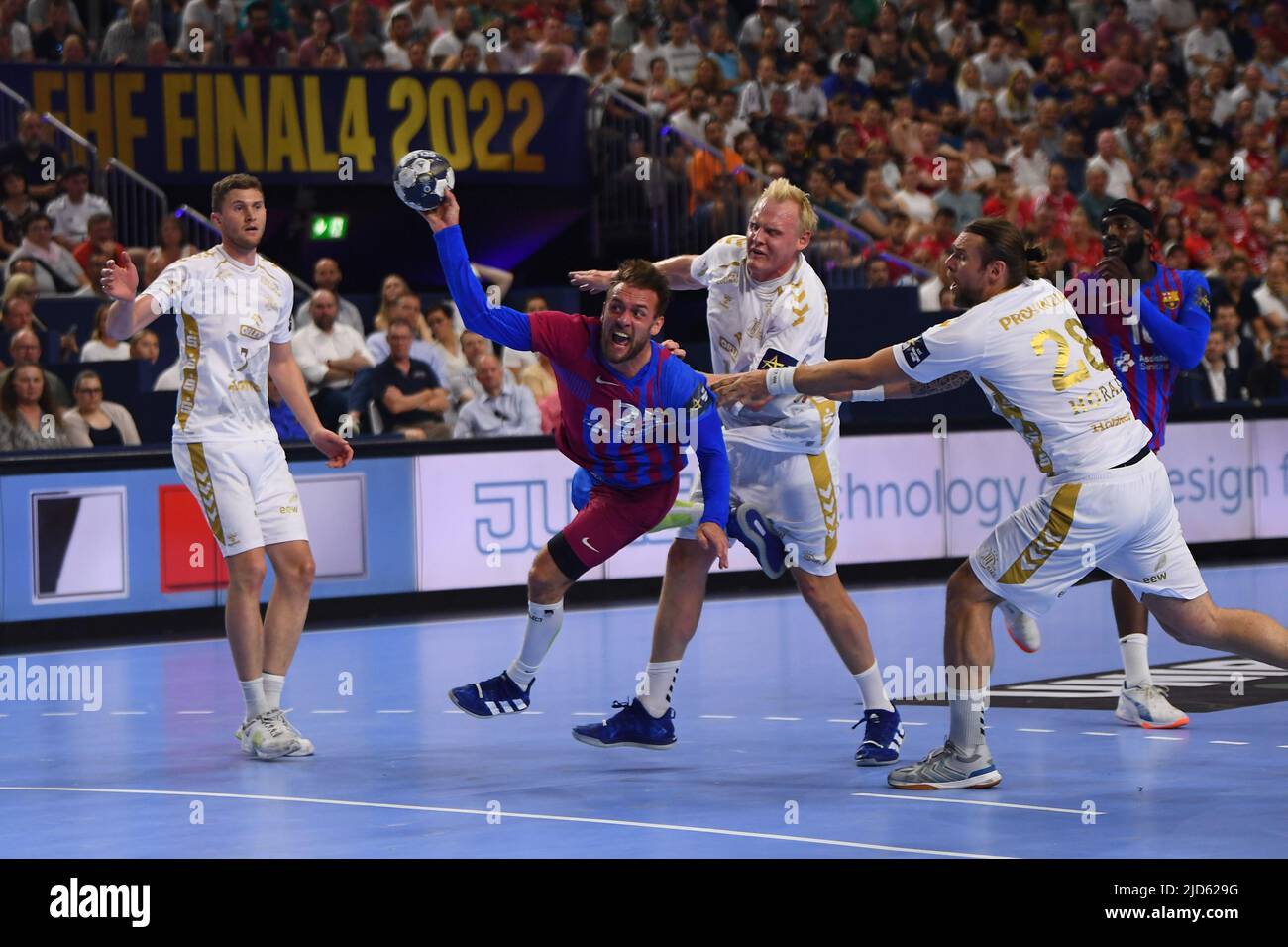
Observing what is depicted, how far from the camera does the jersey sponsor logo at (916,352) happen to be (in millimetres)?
7168

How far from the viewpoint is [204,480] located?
8641 millimetres

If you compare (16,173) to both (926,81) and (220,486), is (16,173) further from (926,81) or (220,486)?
(926,81)

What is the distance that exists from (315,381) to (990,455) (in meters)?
5.65

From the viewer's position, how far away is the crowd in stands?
1543 cm

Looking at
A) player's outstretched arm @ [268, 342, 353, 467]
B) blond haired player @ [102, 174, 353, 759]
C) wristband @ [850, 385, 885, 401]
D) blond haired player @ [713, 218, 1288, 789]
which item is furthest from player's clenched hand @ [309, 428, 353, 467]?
wristband @ [850, 385, 885, 401]

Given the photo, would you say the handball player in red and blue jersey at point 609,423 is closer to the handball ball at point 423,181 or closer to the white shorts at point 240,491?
the handball ball at point 423,181

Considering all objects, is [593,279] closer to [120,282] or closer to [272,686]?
[120,282]

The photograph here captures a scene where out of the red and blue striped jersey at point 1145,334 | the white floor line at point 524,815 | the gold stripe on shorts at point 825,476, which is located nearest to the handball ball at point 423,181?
the gold stripe on shorts at point 825,476

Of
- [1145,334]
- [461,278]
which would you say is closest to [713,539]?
[461,278]

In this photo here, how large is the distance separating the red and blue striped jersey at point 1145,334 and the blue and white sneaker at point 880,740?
6.68ft

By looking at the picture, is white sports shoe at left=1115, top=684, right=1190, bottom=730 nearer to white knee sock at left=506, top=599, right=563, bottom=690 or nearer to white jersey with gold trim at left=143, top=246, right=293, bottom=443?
white knee sock at left=506, top=599, right=563, bottom=690

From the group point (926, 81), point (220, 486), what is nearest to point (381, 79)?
point (926, 81)

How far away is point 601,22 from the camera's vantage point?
2033 centimetres

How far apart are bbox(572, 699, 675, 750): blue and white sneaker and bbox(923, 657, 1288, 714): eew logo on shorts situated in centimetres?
211
